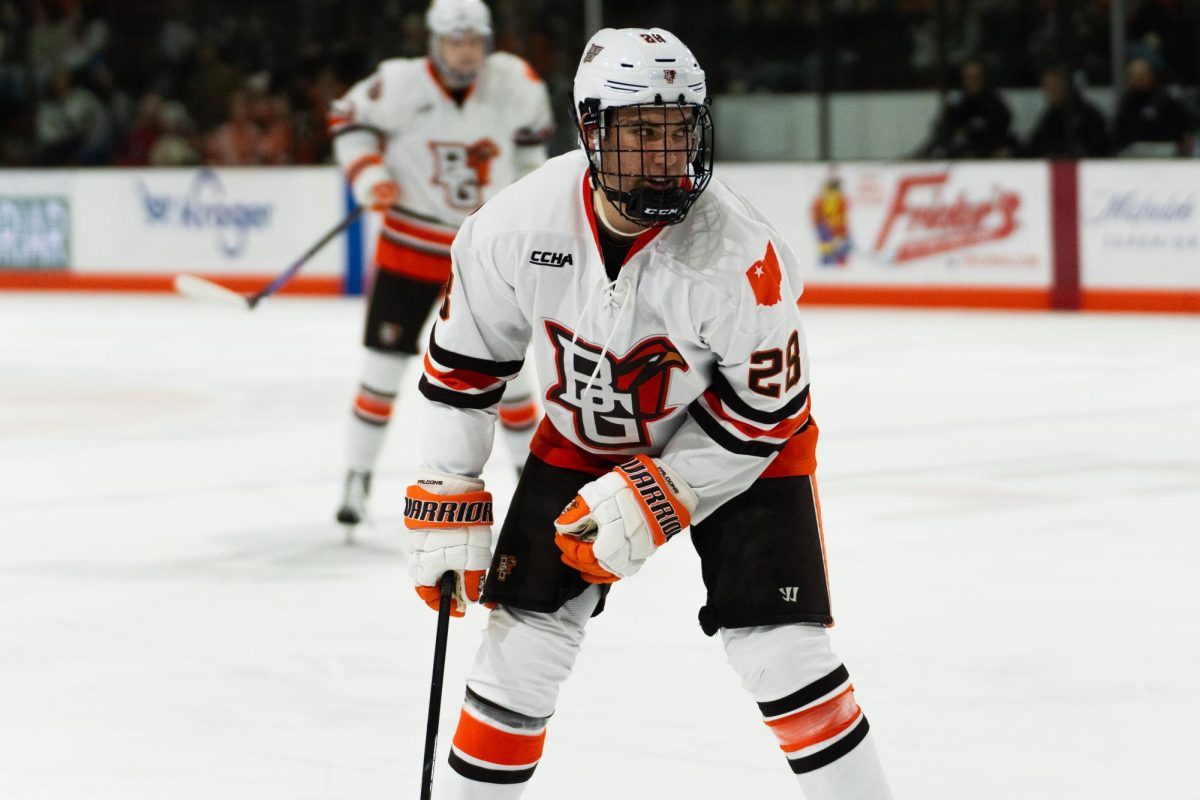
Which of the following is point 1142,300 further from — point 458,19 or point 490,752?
point 490,752

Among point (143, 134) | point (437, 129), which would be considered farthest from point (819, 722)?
point (143, 134)

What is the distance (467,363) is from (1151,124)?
7769 mm

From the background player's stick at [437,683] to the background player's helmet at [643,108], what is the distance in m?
0.51

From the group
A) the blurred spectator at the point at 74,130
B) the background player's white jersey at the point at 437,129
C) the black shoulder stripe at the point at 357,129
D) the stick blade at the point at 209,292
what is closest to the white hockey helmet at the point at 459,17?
the background player's white jersey at the point at 437,129

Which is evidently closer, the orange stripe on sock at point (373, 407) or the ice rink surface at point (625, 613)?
the ice rink surface at point (625, 613)

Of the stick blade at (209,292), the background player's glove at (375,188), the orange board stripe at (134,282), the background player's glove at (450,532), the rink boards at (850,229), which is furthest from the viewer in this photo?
the orange board stripe at (134,282)

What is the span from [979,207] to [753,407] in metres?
7.69

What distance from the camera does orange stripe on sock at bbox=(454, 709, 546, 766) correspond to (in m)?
2.12

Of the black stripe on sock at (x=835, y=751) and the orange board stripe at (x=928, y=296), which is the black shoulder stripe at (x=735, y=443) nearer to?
the black stripe on sock at (x=835, y=751)

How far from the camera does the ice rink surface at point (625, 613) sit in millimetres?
2699

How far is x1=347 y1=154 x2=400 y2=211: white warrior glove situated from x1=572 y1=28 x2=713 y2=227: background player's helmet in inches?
97.0

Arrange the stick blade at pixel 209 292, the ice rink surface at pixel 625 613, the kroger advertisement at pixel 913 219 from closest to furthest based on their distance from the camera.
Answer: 1. the ice rink surface at pixel 625 613
2. the stick blade at pixel 209 292
3. the kroger advertisement at pixel 913 219

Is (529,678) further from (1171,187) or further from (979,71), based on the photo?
(979,71)

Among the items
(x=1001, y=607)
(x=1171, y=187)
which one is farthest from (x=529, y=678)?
(x=1171, y=187)
